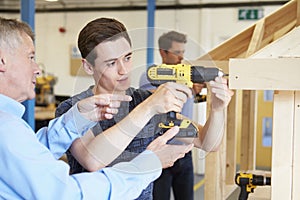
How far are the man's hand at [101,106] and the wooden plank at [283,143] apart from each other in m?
0.39

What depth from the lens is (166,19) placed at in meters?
6.06

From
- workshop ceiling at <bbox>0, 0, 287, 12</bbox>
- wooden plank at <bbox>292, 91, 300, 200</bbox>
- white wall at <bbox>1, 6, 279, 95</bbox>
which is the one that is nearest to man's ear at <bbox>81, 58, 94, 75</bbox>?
wooden plank at <bbox>292, 91, 300, 200</bbox>

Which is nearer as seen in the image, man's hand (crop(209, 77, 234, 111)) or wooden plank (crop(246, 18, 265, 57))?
Answer: man's hand (crop(209, 77, 234, 111))

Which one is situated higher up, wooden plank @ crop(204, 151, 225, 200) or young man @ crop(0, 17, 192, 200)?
young man @ crop(0, 17, 192, 200)

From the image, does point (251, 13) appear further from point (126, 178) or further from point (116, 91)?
point (126, 178)

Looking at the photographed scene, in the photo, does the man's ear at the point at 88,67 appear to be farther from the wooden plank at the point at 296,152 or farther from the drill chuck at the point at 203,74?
the wooden plank at the point at 296,152

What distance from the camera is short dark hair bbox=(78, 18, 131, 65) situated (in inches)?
41.2

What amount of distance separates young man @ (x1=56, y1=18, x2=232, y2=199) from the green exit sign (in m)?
4.59

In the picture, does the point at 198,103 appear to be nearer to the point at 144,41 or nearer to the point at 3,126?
the point at 144,41

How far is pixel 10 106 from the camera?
84cm

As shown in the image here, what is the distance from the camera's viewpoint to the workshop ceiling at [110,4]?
5.57m

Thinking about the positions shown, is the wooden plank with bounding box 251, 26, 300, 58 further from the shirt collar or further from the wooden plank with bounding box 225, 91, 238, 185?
the wooden plank with bounding box 225, 91, 238, 185

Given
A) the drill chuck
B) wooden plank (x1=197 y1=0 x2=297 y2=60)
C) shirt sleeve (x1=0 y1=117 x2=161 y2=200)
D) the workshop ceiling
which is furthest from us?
the workshop ceiling

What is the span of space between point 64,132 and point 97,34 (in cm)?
27
